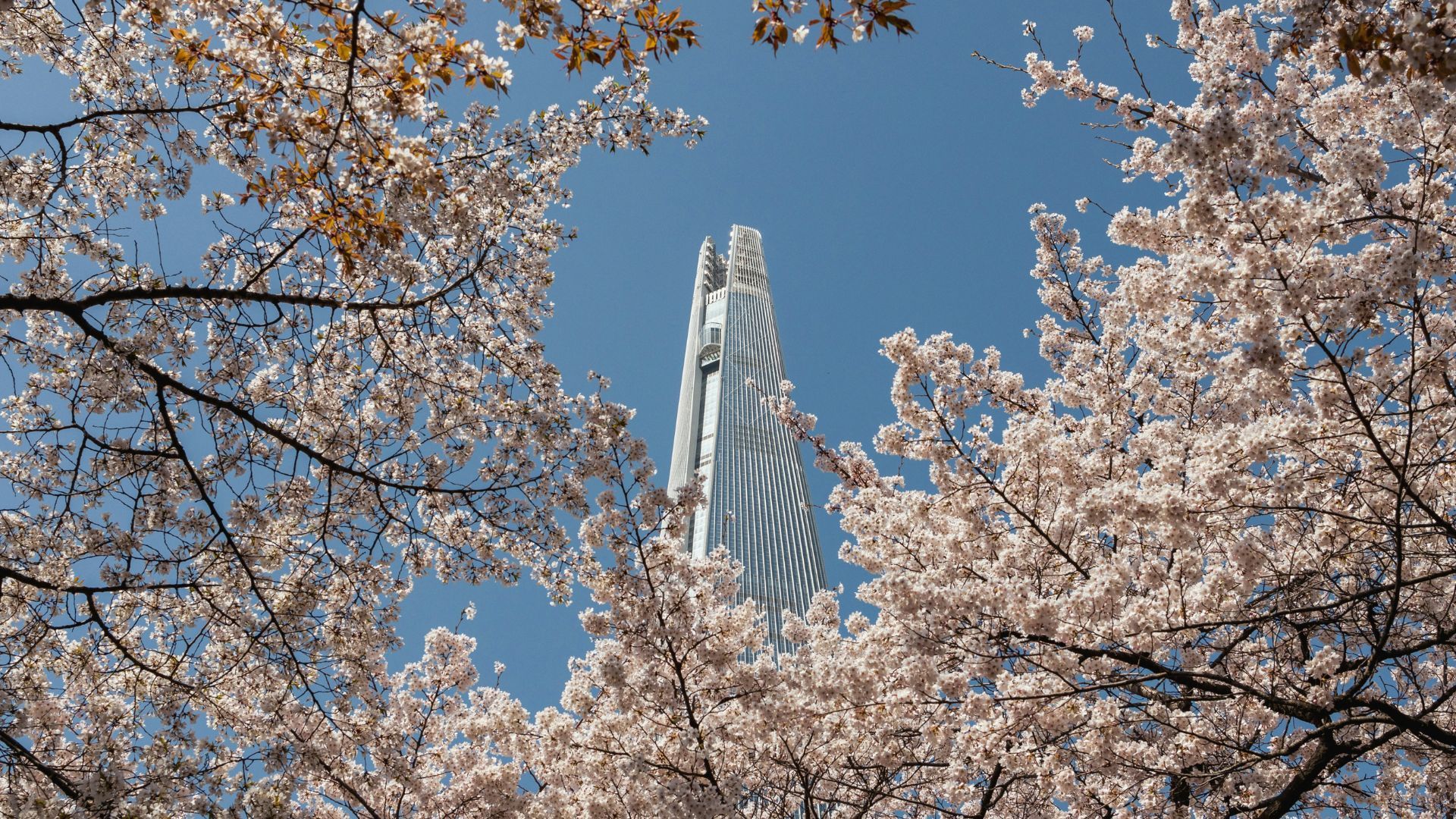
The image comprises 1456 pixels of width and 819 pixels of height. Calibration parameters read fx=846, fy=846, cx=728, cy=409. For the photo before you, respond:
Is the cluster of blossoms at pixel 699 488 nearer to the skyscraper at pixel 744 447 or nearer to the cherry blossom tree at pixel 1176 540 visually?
the cherry blossom tree at pixel 1176 540

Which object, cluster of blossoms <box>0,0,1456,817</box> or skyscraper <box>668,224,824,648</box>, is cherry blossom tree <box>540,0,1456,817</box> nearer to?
cluster of blossoms <box>0,0,1456,817</box>

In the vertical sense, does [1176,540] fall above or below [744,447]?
below

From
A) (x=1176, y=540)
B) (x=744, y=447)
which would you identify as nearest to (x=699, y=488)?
(x=1176, y=540)

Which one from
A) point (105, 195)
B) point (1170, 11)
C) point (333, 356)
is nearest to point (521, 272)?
point (333, 356)

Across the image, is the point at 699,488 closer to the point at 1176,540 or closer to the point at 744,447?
the point at 1176,540

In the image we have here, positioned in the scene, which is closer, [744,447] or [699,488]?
[699,488]

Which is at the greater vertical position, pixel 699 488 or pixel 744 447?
pixel 744 447

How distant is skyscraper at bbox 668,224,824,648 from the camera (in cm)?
7581

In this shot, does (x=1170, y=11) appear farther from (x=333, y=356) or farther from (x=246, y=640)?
(x=246, y=640)

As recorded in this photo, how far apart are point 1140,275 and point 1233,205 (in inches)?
65.7

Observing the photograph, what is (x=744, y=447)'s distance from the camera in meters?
84.7

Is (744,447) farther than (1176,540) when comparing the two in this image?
Yes

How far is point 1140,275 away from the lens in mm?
5664

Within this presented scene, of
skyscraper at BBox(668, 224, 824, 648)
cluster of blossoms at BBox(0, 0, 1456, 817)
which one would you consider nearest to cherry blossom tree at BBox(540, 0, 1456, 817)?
cluster of blossoms at BBox(0, 0, 1456, 817)
